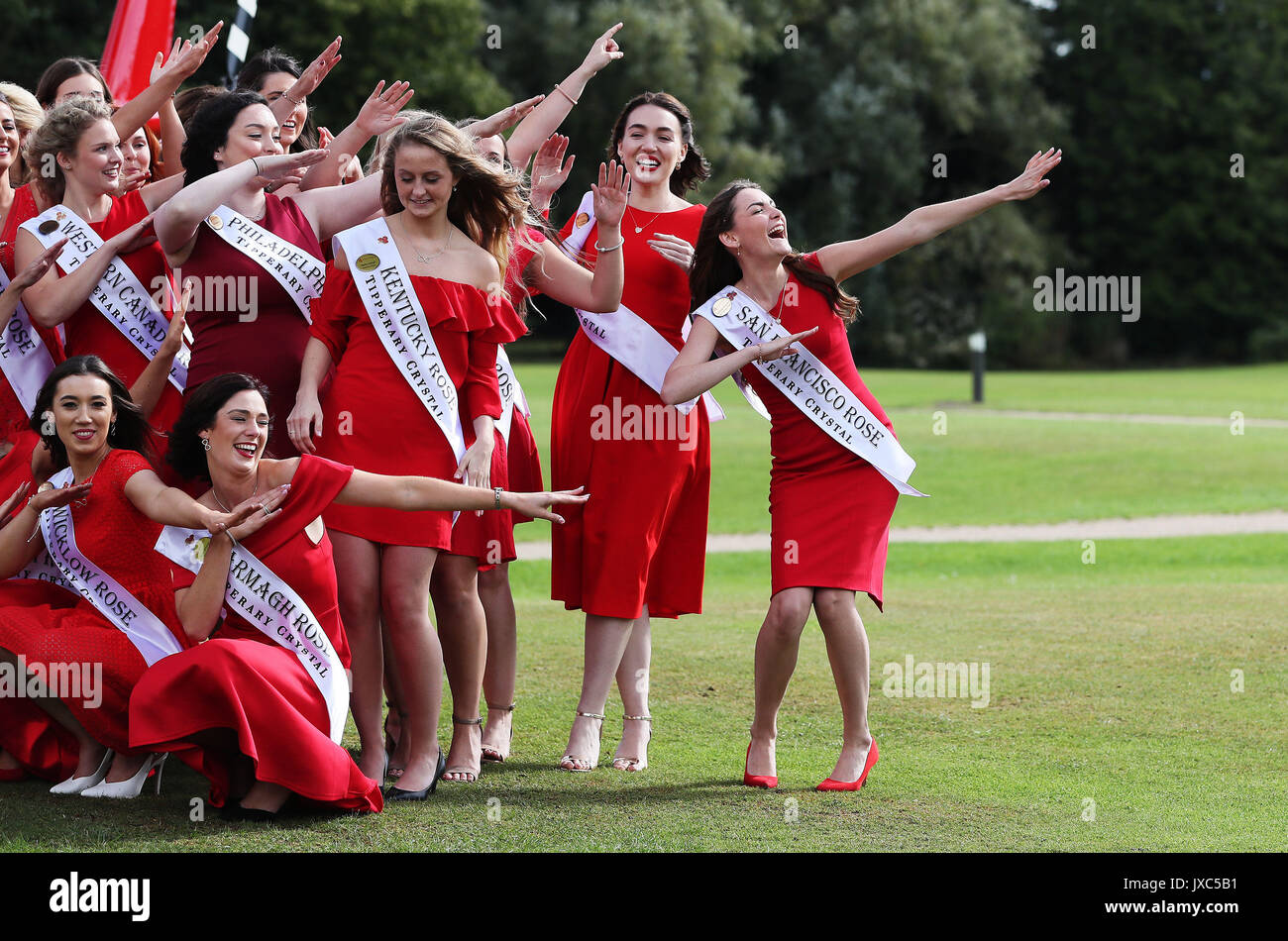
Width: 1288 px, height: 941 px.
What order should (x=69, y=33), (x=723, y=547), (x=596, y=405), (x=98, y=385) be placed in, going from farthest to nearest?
(x=69, y=33)
(x=723, y=547)
(x=596, y=405)
(x=98, y=385)

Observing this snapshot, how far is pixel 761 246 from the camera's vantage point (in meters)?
5.09

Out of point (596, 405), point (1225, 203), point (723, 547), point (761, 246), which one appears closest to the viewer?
point (761, 246)

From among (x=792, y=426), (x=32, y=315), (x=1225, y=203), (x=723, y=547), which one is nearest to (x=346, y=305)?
(x=32, y=315)

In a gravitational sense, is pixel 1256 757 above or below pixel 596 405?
below

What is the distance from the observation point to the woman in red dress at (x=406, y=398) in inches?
185

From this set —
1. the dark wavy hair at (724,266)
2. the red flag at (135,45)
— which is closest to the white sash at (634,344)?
the dark wavy hair at (724,266)

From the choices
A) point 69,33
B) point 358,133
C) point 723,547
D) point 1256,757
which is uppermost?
point 69,33

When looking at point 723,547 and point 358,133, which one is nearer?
point 358,133

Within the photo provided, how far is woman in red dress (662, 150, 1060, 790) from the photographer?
195 inches

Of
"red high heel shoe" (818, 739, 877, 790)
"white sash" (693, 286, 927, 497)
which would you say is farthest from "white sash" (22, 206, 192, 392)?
"red high heel shoe" (818, 739, 877, 790)

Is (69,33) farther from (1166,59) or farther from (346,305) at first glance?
(1166,59)

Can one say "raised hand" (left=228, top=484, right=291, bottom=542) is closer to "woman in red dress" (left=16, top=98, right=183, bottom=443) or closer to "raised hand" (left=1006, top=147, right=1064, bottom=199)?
"woman in red dress" (left=16, top=98, right=183, bottom=443)

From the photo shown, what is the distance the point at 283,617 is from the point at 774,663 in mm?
1535

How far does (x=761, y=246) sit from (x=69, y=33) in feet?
86.3
